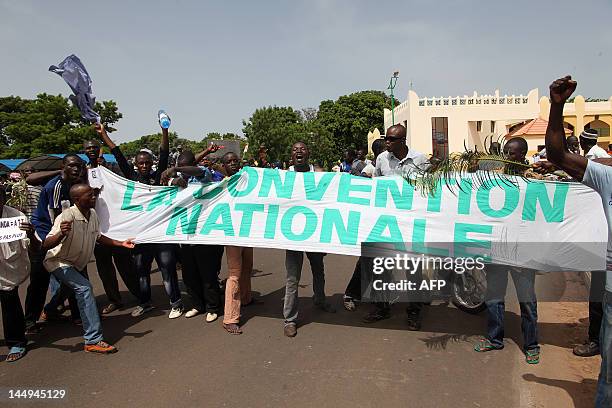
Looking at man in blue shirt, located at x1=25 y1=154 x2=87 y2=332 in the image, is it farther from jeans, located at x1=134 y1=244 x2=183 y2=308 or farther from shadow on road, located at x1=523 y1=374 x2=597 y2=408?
shadow on road, located at x1=523 y1=374 x2=597 y2=408

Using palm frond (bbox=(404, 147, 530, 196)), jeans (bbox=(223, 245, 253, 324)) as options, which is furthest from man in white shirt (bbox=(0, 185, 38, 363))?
palm frond (bbox=(404, 147, 530, 196))

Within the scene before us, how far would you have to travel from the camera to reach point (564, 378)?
3.48 m

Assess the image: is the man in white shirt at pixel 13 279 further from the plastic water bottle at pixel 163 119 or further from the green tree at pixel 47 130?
the green tree at pixel 47 130

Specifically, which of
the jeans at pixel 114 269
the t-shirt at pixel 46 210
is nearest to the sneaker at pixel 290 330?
the jeans at pixel 114 269

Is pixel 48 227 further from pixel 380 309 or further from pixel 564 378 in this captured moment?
pixel 564 378

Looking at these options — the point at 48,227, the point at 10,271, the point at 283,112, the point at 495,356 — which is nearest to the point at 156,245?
the point at 48,227

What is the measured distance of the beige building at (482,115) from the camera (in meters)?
31.2

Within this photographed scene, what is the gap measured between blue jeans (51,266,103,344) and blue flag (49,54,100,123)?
6.89 feet

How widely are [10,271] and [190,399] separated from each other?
220cm

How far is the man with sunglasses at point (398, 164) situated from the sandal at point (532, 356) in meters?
1.11

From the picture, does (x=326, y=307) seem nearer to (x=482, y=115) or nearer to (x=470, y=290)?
(x=470, y=290)

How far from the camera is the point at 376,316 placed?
4848mm

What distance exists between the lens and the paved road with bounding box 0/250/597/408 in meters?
3.28

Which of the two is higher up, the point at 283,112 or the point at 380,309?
the point at 283,112
